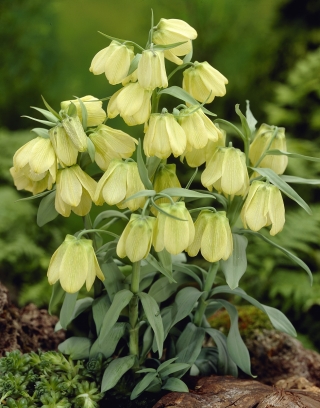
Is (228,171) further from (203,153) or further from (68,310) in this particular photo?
(68,310)

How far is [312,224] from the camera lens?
1.73 meters

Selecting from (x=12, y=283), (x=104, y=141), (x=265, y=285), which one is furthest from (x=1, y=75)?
(x=104, y=141)

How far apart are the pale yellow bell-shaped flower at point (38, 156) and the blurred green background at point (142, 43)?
1.07 meters

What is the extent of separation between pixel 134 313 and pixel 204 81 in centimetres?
37

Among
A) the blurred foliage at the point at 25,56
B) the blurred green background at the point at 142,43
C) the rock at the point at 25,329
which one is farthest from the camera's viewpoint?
the blurred foliage at the point at 25,56

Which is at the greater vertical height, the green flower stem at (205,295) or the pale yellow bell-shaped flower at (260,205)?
the pale yellow bell-shaped flower at (260,205)

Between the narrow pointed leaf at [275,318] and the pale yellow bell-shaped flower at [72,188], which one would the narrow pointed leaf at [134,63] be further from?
the narrow pointed leaf at [275,318]

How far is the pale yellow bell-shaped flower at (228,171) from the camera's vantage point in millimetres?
805

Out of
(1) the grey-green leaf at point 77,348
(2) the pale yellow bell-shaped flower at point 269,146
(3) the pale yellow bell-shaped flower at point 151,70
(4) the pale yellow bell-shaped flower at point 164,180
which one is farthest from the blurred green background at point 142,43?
(3) the pale yellow bell-shaped flower at point 151,70

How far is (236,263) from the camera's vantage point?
2.91 ft

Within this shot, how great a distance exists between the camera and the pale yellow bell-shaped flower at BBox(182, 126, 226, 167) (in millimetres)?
848

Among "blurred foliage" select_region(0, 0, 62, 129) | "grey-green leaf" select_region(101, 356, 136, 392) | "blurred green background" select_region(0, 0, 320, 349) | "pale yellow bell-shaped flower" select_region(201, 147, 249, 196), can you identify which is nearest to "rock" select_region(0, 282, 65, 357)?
"grey-green leaf" select_region(101, 356, 136, 392)

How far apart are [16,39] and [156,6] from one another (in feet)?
1.64

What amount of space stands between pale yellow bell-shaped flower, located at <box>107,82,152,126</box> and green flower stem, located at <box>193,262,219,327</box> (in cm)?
28
